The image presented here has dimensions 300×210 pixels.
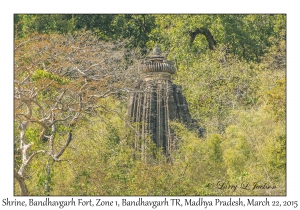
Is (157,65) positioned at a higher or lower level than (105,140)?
higher

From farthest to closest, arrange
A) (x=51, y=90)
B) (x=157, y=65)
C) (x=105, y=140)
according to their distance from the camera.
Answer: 1. (x=157, y=65)
2. (x=105, y=140)
3. (x=51, y=90)

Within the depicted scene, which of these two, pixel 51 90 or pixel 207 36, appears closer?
pixel 51 90

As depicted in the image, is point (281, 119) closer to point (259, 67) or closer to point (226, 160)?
point (226, 160)

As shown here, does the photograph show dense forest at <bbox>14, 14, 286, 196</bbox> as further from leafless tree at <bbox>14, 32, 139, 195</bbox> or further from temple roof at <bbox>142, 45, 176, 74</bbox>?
temple roof at <bbox>142, 45, 176, 74</bbox>

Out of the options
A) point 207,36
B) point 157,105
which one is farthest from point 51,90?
point 207,36

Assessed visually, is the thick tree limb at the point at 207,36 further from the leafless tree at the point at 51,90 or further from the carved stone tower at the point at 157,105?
the carved stone tower at the point at 157,105

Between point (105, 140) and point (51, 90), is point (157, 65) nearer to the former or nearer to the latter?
point (105, 140)

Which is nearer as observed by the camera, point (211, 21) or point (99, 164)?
point (99, 164)

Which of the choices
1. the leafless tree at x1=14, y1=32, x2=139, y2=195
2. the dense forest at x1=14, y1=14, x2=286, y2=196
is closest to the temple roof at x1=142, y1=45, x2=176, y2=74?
the dense forest at x1=14, y1=14, x2=286, y2=196
